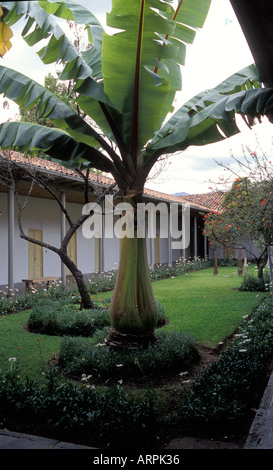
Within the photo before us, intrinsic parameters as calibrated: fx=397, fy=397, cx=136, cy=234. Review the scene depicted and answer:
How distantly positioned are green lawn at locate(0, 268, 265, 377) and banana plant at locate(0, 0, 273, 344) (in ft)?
4.08

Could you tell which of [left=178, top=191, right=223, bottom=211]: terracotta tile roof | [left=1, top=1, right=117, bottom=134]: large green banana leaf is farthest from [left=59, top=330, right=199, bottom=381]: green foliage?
[left=178, top=191, right=223, bottom=211]: terracotta tile roof

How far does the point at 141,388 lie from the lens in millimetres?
4254

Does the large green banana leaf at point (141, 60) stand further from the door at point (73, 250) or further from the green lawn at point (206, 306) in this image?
the door at point (73, 250)

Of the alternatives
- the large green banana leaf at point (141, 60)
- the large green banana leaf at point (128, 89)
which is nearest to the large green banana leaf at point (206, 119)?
the large green banana leaf at point (128, 89)

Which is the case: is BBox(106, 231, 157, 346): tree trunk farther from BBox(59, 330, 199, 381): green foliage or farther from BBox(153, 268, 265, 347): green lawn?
BBox(153, 268, 265, 347): green lawn

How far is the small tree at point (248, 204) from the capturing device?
7301 millimetres

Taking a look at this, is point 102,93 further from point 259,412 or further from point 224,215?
point 224,215

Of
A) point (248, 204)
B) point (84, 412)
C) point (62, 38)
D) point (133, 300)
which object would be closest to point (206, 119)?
point (62, 38)

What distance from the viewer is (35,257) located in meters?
14.9

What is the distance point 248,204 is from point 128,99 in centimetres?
737

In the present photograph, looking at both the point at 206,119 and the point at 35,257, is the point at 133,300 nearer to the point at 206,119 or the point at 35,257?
the point at 206,119

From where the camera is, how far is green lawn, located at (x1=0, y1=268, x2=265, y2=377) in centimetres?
555

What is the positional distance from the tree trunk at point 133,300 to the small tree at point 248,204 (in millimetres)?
3017

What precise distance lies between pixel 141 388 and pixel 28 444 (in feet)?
5.13
